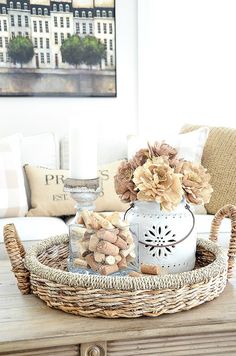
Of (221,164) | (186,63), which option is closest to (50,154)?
(221,164)

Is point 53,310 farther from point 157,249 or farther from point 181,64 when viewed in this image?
point 181,64

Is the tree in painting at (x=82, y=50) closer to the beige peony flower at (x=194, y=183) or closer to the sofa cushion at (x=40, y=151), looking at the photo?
the sofa cushion at (x=40, y=151)

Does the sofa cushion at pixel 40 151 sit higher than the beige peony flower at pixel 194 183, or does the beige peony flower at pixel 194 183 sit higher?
the beige peony flower at pixel 194 183

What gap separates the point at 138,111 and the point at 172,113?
24cm

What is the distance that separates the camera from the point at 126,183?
1230 millimetres

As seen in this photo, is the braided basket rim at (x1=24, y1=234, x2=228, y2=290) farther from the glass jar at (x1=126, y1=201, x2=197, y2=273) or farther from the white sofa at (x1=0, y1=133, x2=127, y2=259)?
the white sofa at (x1=0, y1=133, x2=127, y2=259)

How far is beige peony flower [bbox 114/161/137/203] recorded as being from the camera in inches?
48.4

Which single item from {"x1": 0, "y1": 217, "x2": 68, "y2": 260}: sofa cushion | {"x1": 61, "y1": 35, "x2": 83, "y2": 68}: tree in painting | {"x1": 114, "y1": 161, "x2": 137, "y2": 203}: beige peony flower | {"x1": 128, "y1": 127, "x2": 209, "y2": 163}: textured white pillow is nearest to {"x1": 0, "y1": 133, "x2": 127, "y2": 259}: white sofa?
{"x1": 0, "y1": 217, "x2": 68, "y2": 260}: sofa cushion

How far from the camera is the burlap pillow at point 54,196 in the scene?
2.43 metres

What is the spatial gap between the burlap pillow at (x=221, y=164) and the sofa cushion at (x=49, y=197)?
752 millimetres

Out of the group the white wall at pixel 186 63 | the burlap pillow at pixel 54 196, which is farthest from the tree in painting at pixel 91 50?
the burlap pillow at pixel 54 196

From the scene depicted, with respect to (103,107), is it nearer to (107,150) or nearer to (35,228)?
(107,150)

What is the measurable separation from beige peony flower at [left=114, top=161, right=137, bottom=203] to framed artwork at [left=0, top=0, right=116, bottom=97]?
183 cm

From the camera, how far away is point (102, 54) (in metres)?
3.00
